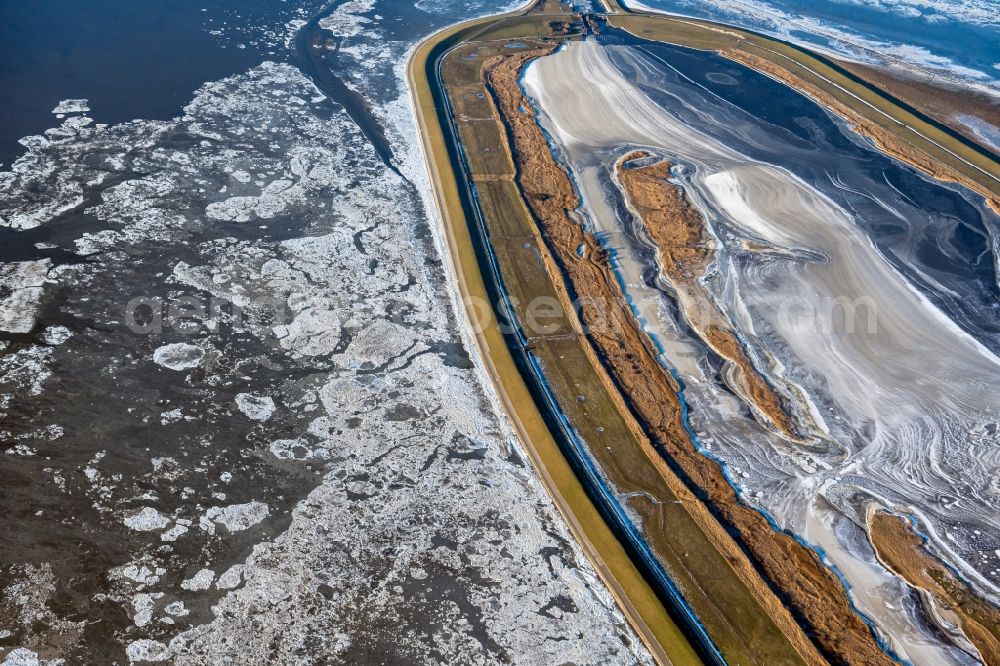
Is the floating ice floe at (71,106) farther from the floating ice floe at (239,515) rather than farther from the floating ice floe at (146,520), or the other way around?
the floating ice floe at (239,515)

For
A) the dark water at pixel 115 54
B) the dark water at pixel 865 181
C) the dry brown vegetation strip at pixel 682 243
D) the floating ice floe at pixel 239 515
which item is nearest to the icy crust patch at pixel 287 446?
the floating ice floe at pixel 239 515

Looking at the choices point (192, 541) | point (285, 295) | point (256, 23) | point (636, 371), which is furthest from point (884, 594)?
point (256, 23)

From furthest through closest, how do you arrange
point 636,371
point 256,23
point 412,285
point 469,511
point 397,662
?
point 256,23 < point 412,285 < point 636,371 < point 469,511 < point 397,662

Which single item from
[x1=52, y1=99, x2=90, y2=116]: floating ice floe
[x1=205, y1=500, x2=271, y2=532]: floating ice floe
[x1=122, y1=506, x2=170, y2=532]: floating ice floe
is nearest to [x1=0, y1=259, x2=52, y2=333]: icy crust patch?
[x1=122, y1=506, x2=170, y2=532]: floating ice floe

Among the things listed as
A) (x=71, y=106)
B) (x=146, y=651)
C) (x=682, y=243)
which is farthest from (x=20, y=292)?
(x=682, y=243)

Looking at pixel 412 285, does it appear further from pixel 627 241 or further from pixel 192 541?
pixel 192 541

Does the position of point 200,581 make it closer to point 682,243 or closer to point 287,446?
point 287,446
